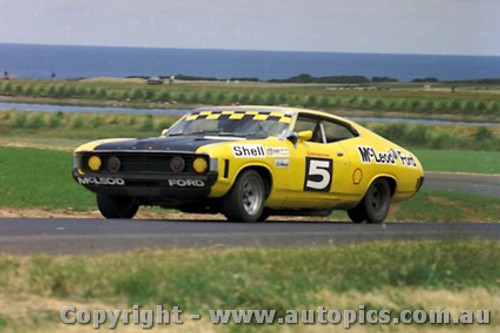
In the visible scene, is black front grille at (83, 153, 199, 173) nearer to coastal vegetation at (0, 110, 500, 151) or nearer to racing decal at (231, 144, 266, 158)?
racing decal at (231, 144, 266, 158)

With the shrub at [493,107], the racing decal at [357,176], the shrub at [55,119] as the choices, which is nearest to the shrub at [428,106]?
the shrub at [493,107]

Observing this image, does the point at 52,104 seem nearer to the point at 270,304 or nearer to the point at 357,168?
the point at 357,168

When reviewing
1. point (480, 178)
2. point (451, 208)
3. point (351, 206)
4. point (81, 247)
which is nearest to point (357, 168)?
point (351, 206)

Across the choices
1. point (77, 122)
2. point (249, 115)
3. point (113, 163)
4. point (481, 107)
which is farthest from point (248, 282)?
point (481, 107)

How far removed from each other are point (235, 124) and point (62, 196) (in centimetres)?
643

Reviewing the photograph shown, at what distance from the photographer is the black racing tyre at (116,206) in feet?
51.8

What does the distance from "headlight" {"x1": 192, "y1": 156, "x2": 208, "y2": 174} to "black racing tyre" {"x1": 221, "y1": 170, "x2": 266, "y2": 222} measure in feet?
1.62

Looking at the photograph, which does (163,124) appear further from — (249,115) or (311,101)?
(249,115)

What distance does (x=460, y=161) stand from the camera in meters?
40.8

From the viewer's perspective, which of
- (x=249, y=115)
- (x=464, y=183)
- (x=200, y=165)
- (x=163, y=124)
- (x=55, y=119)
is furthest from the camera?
(x=55, y=119)

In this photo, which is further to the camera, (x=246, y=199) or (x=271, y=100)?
(x=271, y=100)

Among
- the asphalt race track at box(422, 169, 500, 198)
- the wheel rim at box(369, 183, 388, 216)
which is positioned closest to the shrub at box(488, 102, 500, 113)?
the asphalt race track at box(422, 169, 500, 198)

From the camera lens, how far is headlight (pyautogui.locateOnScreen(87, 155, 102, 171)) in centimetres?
1500

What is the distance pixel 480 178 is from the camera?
109 ft
